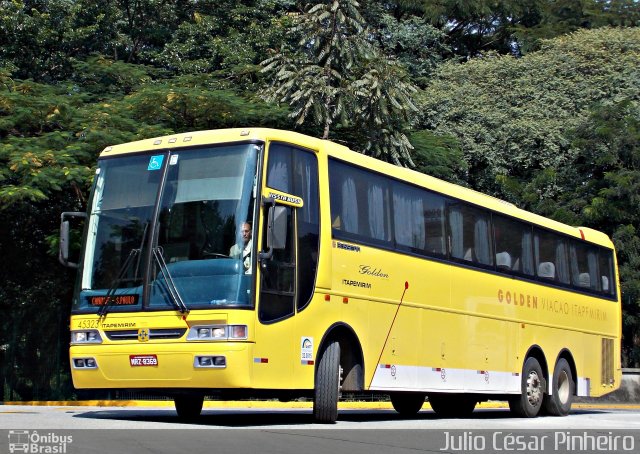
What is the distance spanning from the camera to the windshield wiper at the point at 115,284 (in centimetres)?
1288

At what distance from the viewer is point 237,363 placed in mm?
12016

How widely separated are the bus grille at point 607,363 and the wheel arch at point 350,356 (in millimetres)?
9457

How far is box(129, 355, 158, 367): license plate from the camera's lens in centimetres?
1245

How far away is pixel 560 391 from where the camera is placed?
19891 mm

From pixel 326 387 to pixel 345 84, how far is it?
14.7 meters

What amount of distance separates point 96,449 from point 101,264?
170 inches

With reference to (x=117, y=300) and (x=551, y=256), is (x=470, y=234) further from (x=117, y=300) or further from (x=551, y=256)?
(x=117, y=300)

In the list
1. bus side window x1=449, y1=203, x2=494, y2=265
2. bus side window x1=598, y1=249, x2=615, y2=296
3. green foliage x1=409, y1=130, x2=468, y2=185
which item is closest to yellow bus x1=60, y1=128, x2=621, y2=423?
bus side window x1=449, y1=203, x2=494, y2=265

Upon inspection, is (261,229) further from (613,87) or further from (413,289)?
(613,87)

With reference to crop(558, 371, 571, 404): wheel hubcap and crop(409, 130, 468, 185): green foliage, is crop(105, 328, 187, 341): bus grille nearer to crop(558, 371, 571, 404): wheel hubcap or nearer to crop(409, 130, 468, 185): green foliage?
crop(558, 371, 571, 404): wheel hubcap

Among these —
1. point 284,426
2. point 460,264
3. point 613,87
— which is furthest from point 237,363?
point 613,87

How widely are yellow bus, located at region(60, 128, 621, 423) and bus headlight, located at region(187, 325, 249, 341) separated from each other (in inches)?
0.5

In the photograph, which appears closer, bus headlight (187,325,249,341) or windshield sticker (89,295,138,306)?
bus headlight (187,325,249,341)

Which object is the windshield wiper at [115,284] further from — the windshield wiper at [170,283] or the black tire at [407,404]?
the black tire at [407,404]
